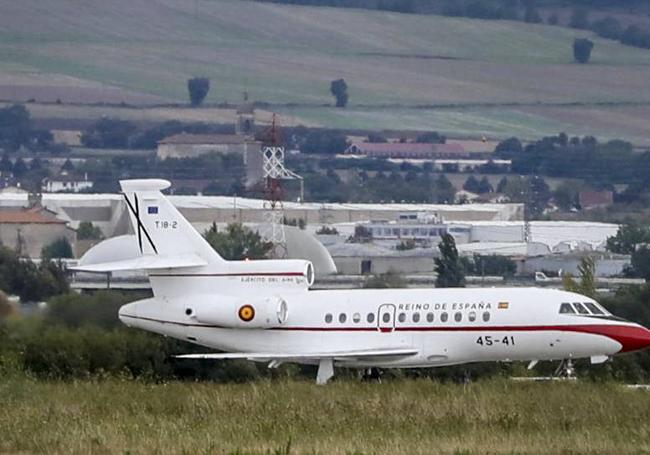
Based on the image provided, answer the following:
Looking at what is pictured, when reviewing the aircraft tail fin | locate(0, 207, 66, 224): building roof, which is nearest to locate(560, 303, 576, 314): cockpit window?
the aircraft tail fin

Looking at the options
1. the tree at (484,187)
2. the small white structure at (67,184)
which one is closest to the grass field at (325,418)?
the small white structure at (67,184)

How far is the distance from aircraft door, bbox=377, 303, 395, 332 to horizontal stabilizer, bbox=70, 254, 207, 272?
3.72m

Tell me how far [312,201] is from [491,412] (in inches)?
5282

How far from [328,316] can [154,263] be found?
342 centimetres

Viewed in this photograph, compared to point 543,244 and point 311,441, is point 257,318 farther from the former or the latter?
point 543,244

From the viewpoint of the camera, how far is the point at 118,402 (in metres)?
33.4

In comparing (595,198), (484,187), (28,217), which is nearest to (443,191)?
(484,187)

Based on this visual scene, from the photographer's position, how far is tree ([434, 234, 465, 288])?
78856 mm

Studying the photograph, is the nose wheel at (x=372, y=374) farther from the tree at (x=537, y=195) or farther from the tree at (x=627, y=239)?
the tree at (x=537, y=195)

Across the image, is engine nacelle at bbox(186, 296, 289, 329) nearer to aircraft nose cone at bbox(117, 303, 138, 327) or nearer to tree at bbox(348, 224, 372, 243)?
aircraft nose cone at bbox(117, 303, 138, 327)

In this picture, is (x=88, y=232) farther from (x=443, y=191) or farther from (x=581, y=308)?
(x=581, y=308)

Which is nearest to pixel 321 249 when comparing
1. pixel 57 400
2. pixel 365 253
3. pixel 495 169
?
pixel 365 253

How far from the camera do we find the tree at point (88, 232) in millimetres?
112062

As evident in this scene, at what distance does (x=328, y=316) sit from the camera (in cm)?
4181
